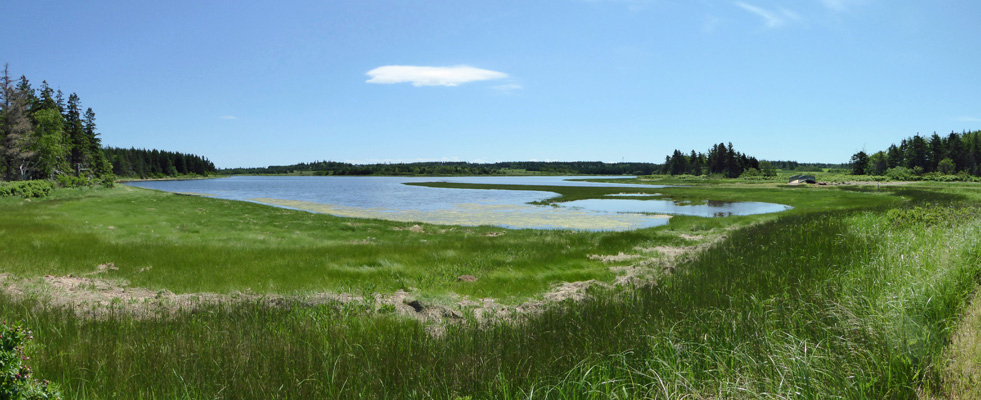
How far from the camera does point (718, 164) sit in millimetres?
161875

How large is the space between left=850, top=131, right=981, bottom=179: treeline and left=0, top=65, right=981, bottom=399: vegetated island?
429 feet

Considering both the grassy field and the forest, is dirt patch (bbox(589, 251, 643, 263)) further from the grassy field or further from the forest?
the forest

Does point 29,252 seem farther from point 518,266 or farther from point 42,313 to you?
point 518,266

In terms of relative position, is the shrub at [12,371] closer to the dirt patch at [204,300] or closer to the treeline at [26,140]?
the dirt patch at [204,300]

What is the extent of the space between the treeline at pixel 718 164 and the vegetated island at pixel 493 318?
149m

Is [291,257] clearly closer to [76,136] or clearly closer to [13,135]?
[13,135]

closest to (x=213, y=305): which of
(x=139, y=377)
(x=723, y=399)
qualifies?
(x=139, y=377)

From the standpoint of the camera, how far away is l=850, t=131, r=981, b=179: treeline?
11212 cm

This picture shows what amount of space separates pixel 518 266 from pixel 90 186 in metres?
73.6

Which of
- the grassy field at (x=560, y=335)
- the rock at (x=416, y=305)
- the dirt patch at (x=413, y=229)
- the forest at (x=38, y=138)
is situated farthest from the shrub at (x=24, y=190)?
the rock at (x=416, y=305)

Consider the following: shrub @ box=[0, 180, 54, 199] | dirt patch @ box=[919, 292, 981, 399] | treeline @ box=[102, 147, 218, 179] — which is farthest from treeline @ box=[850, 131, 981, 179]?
treeline @ box=[102, 147, 218, 179]

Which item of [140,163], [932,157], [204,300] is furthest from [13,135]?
[932,157]

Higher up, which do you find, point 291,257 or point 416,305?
point 416,305

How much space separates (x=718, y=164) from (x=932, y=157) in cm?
5471
